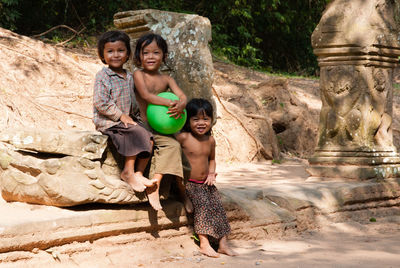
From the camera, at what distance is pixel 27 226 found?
340cm

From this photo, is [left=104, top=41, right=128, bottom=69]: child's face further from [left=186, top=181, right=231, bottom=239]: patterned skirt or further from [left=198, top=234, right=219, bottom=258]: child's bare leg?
[left=198, top=234, right=219, bottom=258]: child's bare leg

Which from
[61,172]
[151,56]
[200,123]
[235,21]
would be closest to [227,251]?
[200,123]

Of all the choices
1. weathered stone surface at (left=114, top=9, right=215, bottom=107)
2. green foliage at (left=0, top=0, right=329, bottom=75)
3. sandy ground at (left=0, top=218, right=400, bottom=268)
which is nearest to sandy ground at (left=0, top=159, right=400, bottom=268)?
sandy ground at (left=0, top=218, right=400, bottom=268)

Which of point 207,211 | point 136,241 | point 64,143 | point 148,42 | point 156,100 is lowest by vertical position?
point 136,241

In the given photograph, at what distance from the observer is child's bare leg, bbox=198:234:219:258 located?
4.13 m

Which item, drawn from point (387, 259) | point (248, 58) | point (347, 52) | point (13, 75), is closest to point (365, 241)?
point (387, 259)

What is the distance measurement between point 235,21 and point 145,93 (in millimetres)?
9923

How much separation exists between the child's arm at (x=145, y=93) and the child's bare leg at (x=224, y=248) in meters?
1.19

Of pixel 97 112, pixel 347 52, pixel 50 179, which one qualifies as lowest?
pixel 50 179

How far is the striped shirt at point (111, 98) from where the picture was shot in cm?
387

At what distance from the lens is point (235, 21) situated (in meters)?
13.5

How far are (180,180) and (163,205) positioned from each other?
0.78 feet

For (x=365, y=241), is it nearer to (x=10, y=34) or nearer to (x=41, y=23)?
(x=10, y=34)

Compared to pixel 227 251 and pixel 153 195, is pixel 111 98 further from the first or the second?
pixel 227 251
